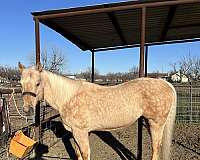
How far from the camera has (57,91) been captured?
419 centimetres

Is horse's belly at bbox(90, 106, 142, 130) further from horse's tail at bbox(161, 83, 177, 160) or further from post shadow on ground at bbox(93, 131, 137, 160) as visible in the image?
post shadow on ground at bbox(93, 131, 137, 160)

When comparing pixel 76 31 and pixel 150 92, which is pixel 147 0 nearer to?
pixel 150 92

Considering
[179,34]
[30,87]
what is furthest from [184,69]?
[30,87]

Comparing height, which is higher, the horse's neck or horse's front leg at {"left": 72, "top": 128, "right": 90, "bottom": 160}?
the horse's neck

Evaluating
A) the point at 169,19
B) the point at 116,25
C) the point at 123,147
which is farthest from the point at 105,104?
the point at 169,19

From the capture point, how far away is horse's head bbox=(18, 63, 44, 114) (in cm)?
378

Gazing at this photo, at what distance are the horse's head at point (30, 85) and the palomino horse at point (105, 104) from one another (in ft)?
0.04

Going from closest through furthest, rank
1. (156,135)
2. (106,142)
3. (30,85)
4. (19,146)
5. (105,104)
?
(30,85)
(19,146)
(105,104)
(156,135)
(106,142)

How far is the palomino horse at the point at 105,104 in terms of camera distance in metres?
4.07

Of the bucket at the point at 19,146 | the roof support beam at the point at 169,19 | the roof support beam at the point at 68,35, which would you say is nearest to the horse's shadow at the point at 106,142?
the bucket at the point at 19,146

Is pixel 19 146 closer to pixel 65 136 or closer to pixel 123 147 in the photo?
pixel 123 147

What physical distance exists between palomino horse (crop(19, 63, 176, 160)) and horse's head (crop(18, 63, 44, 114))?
0.04 feet

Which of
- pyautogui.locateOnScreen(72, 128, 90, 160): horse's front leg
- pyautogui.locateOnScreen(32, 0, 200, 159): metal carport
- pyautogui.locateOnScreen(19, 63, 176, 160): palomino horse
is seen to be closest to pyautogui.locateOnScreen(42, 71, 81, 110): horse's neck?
pyautogui.locateOnScreen(19, 63, 176, 160): palomino horse

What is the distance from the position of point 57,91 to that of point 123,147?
9.11 feet
